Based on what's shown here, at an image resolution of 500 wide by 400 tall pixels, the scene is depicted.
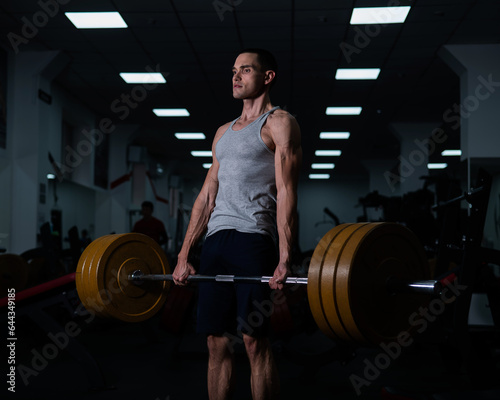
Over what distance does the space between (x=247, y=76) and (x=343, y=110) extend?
610 cm

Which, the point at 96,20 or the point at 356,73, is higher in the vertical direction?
the point at 96,20

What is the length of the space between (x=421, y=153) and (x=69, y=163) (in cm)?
505

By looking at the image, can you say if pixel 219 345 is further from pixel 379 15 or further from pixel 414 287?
pixel 379 15

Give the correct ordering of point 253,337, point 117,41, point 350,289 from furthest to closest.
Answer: point 117,41
point 253,337
point 350,289

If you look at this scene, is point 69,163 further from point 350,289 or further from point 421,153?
point 350,289

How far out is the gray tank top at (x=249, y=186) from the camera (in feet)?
5.24

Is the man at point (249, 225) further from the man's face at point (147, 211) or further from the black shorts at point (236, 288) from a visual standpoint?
the man's face at point (147, 211)

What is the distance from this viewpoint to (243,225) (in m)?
1.58

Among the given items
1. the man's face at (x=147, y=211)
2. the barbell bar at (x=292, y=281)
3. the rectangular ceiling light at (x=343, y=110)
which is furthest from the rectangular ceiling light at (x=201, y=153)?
the barbell bar at (x=292, y=281)

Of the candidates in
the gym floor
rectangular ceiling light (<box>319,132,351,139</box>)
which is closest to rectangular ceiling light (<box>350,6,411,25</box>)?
the gym floor

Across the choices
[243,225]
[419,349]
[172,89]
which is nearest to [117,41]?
[172,89]

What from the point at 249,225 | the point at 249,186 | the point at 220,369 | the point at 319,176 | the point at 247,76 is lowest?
the point at 220,369

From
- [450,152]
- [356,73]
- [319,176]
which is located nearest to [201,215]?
[356,73]

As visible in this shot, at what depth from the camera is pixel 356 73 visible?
6031mm
